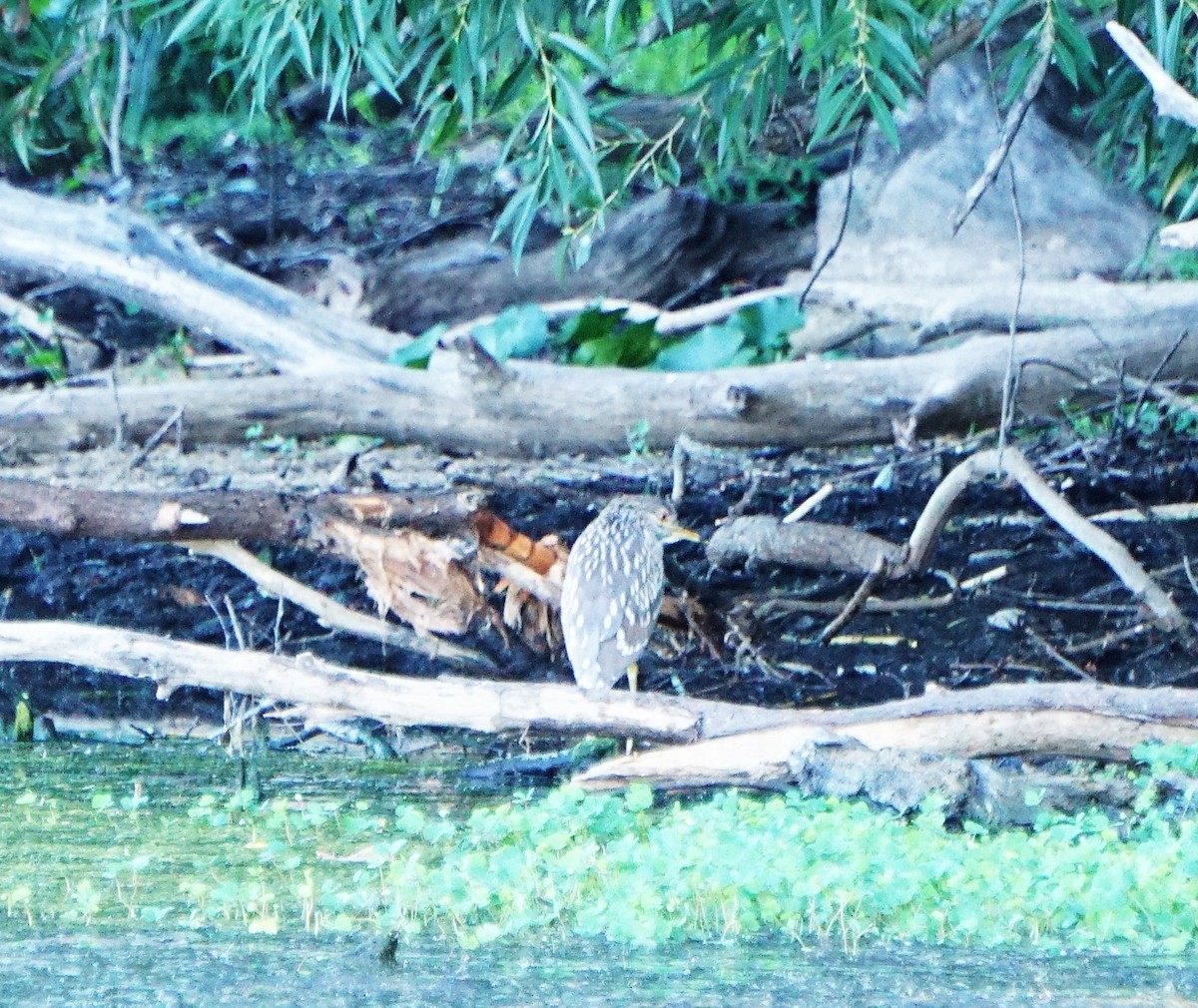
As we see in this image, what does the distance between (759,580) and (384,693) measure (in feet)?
6.36

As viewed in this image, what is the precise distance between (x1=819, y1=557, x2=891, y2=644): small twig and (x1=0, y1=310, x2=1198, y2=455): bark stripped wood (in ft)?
4.13

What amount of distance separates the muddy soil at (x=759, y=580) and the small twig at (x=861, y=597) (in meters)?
0.22

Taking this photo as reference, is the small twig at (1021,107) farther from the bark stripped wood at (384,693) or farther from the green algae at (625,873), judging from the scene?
the green algae at (625,873)

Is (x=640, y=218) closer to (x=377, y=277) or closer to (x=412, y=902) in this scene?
(x=377, y=277)

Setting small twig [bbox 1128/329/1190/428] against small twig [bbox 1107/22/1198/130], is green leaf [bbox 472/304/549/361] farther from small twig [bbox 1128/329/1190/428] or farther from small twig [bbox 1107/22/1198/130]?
small twig [bbox 1107/22/1198/130]

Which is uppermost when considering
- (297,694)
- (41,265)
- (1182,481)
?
(41,265)

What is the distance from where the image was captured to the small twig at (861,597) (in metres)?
5.22

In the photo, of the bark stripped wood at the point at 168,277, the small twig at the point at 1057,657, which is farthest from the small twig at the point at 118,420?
the small twig at the point at 1057,657

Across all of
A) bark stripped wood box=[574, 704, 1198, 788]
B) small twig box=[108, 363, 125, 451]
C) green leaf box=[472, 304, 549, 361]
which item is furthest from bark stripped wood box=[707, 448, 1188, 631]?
green leaf box=[472, 304, 549, 361]

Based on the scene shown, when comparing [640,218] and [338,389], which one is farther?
[640,218]

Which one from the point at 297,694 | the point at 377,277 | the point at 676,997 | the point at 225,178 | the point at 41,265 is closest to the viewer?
the point at 676,997

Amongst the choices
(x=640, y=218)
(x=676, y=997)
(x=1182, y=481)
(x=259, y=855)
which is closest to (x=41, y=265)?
(x=640, y=218)

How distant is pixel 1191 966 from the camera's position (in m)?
2.96

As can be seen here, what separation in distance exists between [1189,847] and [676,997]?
1193 mm
